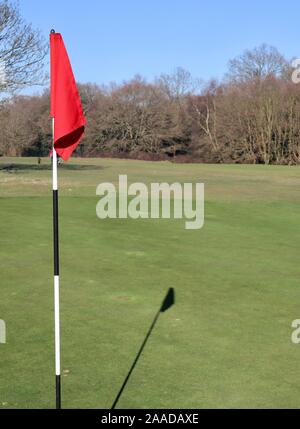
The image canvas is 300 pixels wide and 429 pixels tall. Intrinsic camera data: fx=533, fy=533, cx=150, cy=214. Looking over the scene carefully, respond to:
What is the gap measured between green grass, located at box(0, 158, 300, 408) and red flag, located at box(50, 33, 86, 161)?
2.34 meters

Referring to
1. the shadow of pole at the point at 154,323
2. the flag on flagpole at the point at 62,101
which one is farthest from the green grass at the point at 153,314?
the flag on flagpole at the point at 62,101

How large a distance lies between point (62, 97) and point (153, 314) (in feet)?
13.5

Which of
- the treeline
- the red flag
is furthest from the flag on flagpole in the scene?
the treeline

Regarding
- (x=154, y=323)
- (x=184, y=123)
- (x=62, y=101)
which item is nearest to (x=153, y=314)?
(x=154, y=323)

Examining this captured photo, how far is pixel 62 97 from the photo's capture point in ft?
13.0

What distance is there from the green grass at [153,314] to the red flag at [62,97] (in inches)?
92.0

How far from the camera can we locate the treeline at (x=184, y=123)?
57.0m

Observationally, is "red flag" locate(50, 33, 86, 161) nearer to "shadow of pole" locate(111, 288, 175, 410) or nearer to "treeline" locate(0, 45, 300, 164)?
"shadow of pole" locate(111, 288, 175, 410)

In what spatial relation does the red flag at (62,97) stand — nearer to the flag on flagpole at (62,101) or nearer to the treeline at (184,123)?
the flag on flagpole at (62,101)

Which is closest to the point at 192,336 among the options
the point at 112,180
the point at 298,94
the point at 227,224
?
the point at 227,224

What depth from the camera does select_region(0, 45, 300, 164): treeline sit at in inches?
2244

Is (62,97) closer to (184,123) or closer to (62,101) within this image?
(62,101)

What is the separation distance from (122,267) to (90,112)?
67.2 metres

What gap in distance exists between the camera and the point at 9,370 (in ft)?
17.8
